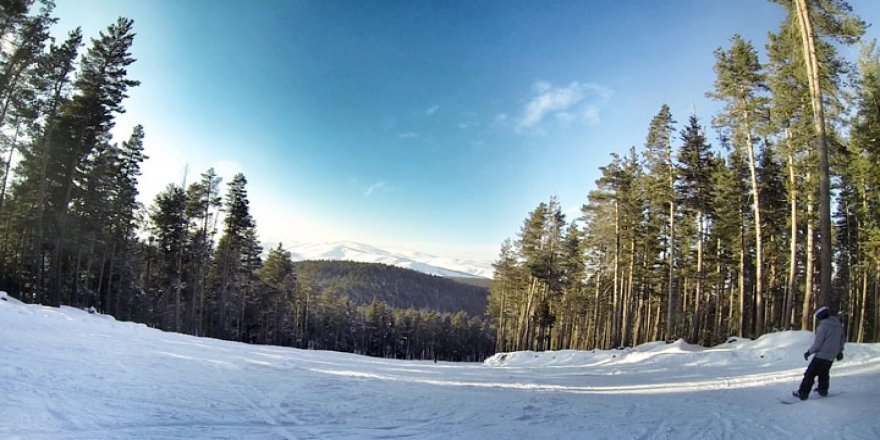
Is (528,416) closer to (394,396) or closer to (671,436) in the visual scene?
(671,436)

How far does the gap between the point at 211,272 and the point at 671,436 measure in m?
52.6

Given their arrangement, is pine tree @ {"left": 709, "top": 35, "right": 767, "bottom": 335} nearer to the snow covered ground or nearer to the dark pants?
the snow covered ground

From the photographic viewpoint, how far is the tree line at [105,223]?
23.8m

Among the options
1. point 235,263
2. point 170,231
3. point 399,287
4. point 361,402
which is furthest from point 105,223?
point 399,287

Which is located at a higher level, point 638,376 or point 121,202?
point 121,202

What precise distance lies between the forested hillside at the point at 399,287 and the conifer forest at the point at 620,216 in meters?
97.9

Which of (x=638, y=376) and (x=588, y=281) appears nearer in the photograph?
(x=638, y=376)

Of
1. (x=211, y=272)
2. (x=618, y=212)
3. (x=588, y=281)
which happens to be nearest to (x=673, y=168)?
(x=618, y=212)

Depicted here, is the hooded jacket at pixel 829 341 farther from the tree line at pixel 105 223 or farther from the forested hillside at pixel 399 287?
the forested hillside at pixel 399 287

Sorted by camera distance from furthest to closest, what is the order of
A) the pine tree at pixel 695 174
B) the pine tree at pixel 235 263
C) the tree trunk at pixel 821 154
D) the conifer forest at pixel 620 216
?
the pine tree at pixel 235 263
the pine tree at pixel 695 174
the conifer forest at pixel 620 216
the tree trunk at pixel 821 154

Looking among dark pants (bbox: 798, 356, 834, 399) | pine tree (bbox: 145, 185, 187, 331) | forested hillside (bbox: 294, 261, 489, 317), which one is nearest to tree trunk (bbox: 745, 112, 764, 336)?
dark pants (bbox: 798, 356, 834, 399)

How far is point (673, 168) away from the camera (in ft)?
91.4

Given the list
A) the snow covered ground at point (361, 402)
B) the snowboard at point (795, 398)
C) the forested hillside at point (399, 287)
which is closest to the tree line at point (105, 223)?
the snow covered ground at point (361, 402)

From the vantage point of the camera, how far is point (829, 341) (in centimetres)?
827
